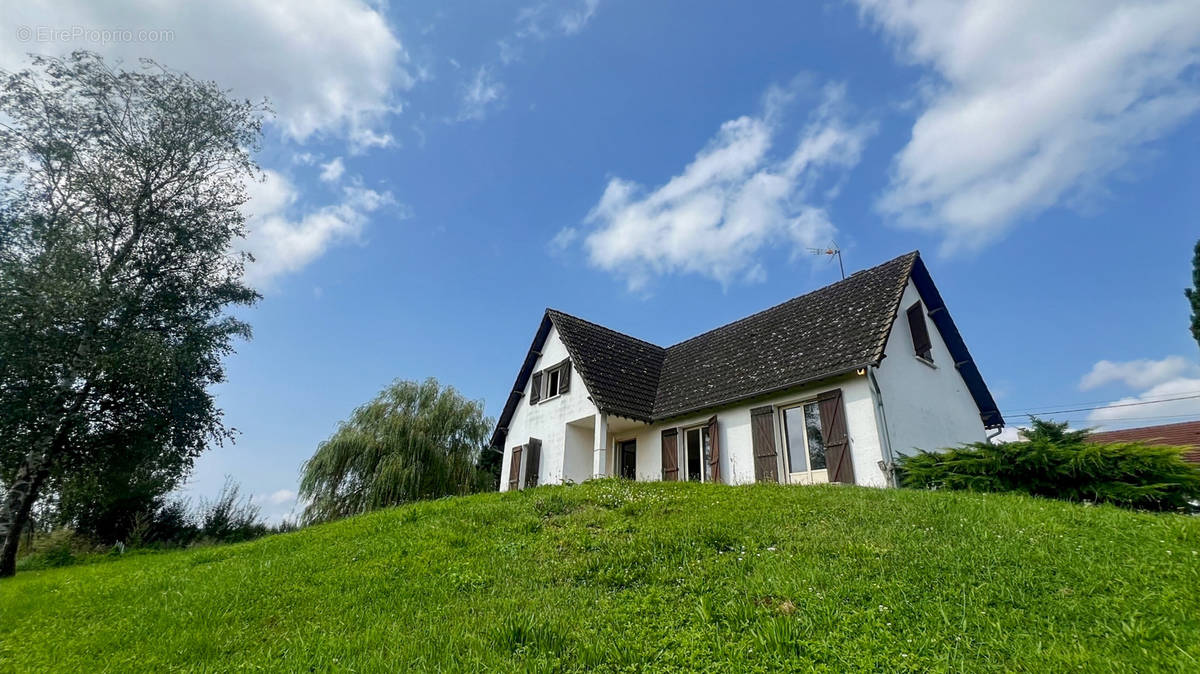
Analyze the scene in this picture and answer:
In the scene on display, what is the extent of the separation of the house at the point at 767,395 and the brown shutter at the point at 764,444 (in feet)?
0.11

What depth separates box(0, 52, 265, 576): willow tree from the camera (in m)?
12.6

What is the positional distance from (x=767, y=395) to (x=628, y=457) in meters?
6.31

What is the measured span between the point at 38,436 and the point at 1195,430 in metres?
40.6

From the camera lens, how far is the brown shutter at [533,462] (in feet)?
58.7

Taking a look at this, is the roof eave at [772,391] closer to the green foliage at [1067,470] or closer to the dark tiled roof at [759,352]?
the dark tiled roof at [759,352]

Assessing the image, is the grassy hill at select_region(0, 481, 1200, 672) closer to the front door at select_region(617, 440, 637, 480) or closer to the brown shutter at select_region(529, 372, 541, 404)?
the front door at select_region(617, 440, 637, 480)

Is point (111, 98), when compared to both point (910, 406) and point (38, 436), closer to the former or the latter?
point (38, 436)

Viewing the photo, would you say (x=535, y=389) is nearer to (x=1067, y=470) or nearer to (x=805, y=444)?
(x=805, y=444)

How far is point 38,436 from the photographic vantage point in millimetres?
12852

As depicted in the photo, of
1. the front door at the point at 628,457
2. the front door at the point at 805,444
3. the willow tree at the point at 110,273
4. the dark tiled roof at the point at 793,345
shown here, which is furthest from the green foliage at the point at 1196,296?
the willow tree at the point at 110,273

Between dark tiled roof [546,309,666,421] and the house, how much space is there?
0.18 ft

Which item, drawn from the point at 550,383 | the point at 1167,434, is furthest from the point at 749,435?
the point at 1167,434

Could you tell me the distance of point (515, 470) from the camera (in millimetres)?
19141

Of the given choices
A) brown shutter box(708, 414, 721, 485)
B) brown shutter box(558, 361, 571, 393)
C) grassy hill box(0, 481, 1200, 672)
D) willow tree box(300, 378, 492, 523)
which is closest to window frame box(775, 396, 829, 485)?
brown shutter box(708, 414, 721, 485)
